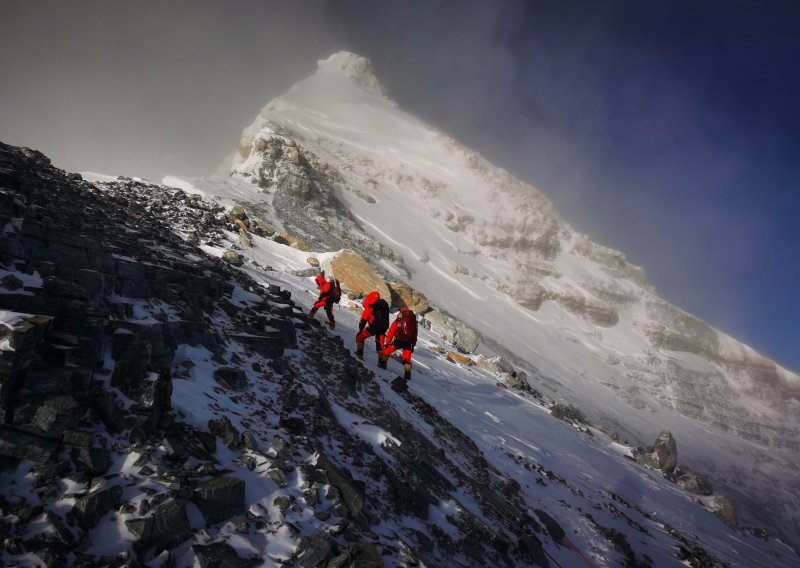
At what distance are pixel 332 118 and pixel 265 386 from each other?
69.6 metres

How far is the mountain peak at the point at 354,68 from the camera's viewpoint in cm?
8550

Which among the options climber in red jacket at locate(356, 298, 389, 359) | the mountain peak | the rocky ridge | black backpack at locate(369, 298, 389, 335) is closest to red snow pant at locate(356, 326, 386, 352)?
climber in red jacket at locate(356, 298, 389, 359)

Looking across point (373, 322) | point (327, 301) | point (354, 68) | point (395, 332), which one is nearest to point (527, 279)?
point (327, 301)

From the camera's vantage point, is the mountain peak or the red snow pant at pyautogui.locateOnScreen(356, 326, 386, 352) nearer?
the red snow pant at pyautogui.locateOnScreen(356, 326, 386, 352)

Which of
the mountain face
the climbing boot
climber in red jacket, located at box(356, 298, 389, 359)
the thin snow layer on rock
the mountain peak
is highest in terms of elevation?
the mountain peak

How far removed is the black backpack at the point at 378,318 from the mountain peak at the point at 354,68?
8827cm

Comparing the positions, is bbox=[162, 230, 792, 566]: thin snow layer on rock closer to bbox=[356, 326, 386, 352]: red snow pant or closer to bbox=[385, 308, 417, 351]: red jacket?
bbox=[356, 326, 386, 352]: red snow pant

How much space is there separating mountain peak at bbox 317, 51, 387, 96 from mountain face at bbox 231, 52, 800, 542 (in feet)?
20.3

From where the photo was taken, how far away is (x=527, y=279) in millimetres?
54219

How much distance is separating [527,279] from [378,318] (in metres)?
48.3

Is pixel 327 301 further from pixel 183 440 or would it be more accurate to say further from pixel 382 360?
pixel 183 440

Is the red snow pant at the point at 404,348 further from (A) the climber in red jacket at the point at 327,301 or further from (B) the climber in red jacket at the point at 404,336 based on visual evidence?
(A) the climber in red jacket at the point at 327,301

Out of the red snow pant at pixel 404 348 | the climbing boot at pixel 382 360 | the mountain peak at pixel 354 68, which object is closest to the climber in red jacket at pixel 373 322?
the climbing boot at pixel 382 360

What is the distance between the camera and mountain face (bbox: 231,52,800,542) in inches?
1383
